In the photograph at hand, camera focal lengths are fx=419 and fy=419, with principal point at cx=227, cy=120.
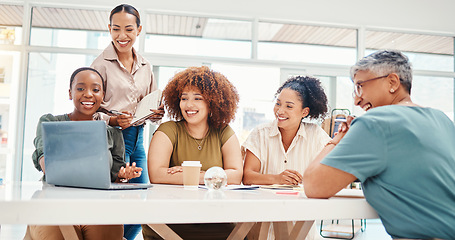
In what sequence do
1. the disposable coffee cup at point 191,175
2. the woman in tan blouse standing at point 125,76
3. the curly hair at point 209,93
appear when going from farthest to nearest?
the woman in tan blouse standing at point 125,76 < the curly hair at point 209,93 < the disposable coffee cup at point 191,175

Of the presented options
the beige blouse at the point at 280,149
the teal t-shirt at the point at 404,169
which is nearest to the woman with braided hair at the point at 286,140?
the beige blouse at the point at 280,149

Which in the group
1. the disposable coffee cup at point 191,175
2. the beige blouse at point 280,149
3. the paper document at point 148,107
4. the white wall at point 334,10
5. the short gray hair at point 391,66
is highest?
the white wall at point 334,10

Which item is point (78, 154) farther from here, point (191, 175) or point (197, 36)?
point (197, 36)

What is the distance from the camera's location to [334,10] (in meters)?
6.37

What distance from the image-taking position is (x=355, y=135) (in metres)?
1.22

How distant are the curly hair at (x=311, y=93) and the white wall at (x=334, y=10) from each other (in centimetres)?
386

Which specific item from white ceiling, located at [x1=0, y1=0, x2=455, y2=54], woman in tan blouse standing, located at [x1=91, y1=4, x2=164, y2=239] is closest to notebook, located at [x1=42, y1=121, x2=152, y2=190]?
woman in tan blouse standing, located at [x1=91, y1=4, x2=164, y2=239]

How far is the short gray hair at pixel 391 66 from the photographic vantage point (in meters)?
1.45

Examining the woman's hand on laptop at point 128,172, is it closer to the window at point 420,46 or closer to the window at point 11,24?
the window at point 11,24

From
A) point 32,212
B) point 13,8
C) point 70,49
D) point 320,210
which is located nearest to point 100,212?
point 32,212

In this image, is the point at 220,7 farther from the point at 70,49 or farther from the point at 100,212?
the point at 100,212

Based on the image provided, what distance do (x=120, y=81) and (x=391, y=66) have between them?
58.5 inches

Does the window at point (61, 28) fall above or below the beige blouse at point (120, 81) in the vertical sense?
above

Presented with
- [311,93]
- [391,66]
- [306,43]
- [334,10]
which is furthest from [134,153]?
[334,10]
